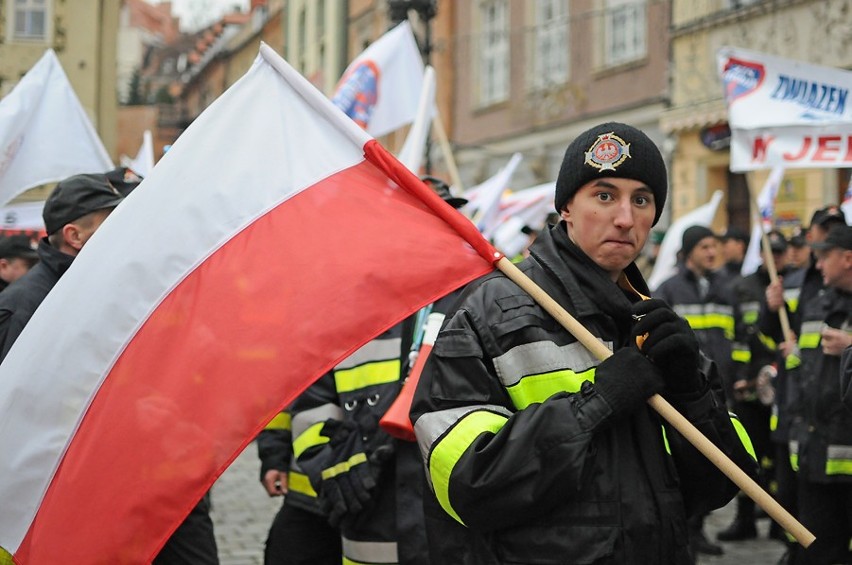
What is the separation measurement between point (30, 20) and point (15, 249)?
27.3 m

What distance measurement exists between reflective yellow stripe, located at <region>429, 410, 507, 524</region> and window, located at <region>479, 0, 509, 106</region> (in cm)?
2279

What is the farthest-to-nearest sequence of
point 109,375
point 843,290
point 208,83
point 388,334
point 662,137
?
point 208,83, point 662,137, point 843,290, point 388,334, point 109,375

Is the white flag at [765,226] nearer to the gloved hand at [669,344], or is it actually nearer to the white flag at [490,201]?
the white flag at [490,201]

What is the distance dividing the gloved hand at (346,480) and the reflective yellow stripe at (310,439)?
5 cm

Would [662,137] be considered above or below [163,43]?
below

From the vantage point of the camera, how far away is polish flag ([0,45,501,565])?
2.96m

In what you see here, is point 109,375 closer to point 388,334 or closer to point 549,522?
point 549,522

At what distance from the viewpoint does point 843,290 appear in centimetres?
588

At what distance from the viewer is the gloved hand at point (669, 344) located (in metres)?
2.70

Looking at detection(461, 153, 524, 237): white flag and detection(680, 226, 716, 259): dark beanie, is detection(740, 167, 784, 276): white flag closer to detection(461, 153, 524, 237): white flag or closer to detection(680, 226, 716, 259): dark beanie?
detection(680, 226, 716, 259): dark beanie

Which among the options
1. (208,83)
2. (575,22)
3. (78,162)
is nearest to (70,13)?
(575,22)

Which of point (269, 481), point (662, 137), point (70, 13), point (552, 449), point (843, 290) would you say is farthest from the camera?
point (70, 13)

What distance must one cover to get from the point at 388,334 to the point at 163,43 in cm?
9342

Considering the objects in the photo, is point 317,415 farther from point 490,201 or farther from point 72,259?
point 490,201
